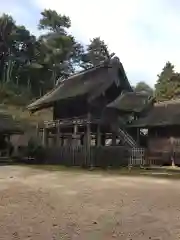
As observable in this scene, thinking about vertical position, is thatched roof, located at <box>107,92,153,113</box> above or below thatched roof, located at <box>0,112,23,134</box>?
above

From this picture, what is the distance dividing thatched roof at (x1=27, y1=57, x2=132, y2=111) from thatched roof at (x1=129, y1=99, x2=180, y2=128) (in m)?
2.96

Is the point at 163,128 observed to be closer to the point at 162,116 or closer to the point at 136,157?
the point at 162,116

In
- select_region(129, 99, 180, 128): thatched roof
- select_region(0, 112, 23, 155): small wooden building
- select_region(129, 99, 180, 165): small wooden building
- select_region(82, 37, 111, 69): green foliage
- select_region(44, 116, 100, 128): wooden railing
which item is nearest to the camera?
select_region(129, 99, 180, 165): small wooden building

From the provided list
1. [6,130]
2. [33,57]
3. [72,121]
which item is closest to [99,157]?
[72,121]

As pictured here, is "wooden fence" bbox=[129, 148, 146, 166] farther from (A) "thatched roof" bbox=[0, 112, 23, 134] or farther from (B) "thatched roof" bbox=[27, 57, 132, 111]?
(A) "thatched roof" bbox=[0, 112, 23, 134]

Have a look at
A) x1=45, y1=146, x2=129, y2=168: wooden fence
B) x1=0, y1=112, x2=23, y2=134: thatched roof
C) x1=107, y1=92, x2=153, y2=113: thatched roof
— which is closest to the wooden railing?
x1=107, y1=92, x2=153, y2=113: thatched roof

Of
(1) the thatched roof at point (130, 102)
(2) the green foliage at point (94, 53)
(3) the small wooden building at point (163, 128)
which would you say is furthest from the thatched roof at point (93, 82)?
(2) the green foliage at point (94, 53)

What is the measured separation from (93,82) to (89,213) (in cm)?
2377

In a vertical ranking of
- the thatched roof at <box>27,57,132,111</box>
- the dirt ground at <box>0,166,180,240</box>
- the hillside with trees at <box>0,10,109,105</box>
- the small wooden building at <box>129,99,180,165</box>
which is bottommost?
the dirt ground at <box>0,166,180,240</box>

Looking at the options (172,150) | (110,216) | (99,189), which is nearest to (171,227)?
(110,216)

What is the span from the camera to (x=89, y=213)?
29.5 ft

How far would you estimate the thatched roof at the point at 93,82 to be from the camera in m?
31.2

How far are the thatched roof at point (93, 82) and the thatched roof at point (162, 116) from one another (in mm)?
2961

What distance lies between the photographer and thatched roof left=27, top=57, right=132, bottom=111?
31188 mm
